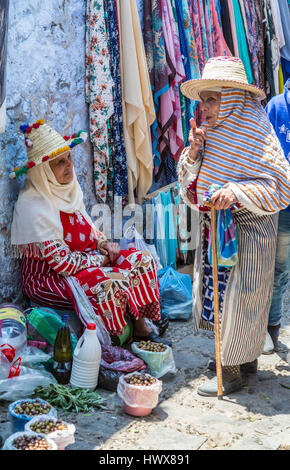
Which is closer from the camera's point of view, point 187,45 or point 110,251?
point 110,251

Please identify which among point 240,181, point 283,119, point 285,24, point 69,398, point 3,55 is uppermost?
point 285,24

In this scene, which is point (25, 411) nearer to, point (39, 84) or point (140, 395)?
point (140, 395)

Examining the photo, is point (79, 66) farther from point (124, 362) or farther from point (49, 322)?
point (124, 362)

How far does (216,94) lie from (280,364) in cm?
192

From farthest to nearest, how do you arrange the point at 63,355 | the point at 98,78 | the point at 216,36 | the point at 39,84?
the point at 216,36 → the point at 98,78 → the point at 39,84 → the point at 63,355

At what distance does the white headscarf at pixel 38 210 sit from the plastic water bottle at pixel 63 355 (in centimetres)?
63

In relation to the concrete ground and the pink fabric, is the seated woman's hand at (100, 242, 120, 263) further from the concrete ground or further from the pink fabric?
the pink fabric

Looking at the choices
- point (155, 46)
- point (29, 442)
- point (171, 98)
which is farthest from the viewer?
point (171, 98)

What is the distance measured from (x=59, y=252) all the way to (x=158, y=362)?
100cm

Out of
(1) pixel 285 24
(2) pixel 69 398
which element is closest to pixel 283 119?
(2) pixel 69 398

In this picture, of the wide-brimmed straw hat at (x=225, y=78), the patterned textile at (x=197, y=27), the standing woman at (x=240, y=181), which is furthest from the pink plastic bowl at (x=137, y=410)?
the patterned textile at (x=197, y=27)

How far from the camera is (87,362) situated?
3.45m

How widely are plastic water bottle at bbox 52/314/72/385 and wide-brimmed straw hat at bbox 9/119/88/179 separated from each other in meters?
1.08

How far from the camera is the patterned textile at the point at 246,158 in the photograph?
3.27 meters
